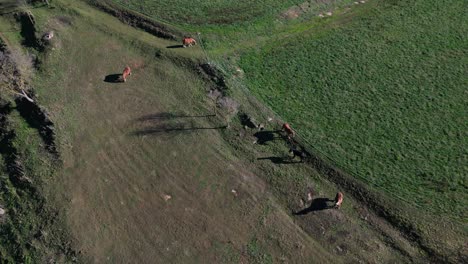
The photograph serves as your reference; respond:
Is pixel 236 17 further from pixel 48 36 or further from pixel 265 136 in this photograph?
pixel 48 36

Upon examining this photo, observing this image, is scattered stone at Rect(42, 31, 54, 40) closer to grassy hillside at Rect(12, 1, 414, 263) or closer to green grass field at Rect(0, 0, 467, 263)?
green grass field at Rect(0, 0, 467, 263)

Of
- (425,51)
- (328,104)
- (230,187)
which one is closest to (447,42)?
(425,51)

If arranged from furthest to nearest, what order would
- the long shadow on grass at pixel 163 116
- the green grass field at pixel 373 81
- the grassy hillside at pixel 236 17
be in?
the grassy hillside at pixel 236 17, the long shadow on grass at pixel 163 116, the green grass field at pixel 373 81

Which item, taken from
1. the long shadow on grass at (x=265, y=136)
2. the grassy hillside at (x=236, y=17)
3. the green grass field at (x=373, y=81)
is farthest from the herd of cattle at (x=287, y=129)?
the grassy hillside at (x=236, y=17)

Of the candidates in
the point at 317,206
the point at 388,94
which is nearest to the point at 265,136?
the point at 317,206

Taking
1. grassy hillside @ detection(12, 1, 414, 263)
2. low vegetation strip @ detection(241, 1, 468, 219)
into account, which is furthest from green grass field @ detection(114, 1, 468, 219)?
grassy hillside @ detection(12, 1, 414, 263)

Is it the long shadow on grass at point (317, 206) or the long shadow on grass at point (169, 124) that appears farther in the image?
the long shadow on grass at point (169, 124)

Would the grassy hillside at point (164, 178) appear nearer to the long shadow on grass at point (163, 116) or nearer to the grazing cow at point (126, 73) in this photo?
the long shadow on grass at point (163, 116)
